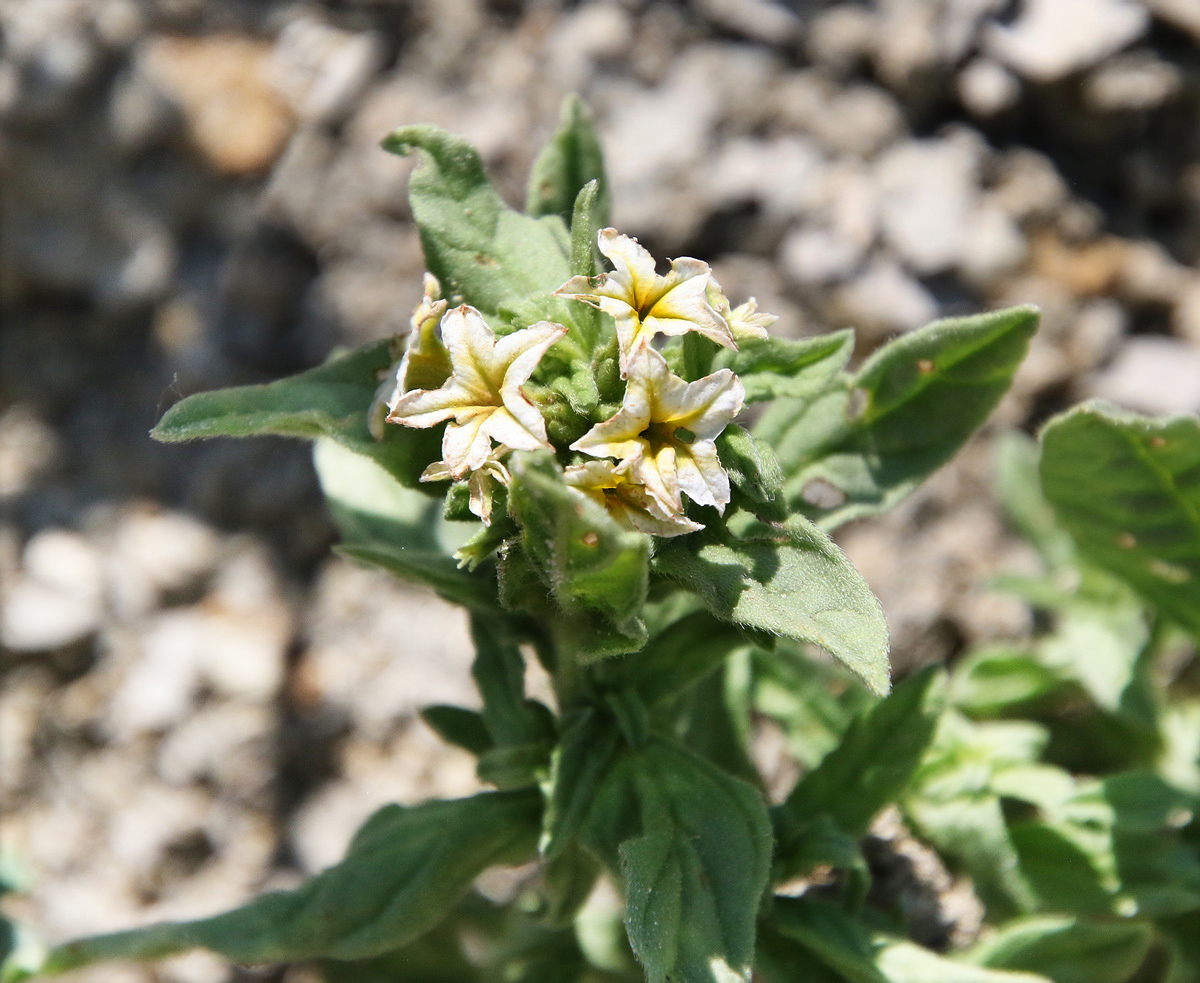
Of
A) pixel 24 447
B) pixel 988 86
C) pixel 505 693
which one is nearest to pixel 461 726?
pixel 505 693

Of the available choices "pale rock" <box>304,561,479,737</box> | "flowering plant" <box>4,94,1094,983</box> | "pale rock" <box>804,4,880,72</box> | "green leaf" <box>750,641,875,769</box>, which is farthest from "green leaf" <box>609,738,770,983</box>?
"pale rock" <box>804,4,880,72</box>

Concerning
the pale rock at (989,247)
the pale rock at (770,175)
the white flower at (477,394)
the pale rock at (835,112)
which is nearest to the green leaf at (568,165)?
the white flower at (477,394)

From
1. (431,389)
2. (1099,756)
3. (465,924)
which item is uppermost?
(431,389)

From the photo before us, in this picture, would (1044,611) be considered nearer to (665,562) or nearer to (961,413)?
(961,413)

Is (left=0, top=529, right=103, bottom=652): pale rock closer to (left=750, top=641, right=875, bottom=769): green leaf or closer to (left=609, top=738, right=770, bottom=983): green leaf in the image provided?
(left=750, top=641, right=875, bottom=769): green leaf

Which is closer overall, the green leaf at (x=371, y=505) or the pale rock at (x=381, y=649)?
the green leaf at (x=371, y=505)

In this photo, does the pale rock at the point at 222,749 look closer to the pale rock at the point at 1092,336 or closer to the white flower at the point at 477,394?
the white flower at the point at 477,394

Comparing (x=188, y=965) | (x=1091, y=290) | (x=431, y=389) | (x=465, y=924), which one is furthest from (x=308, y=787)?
(x=1091, y=290)
